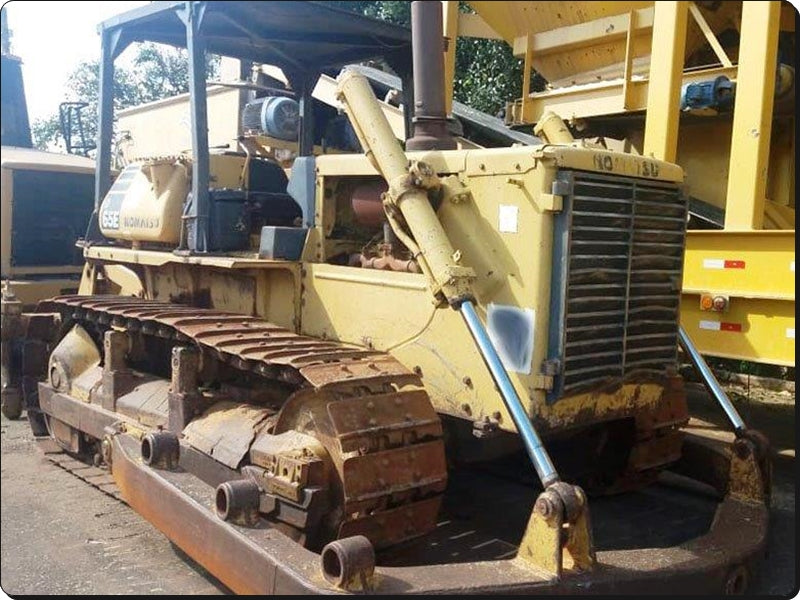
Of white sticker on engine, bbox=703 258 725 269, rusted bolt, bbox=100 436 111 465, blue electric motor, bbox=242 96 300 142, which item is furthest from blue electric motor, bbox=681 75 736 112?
rusted bolt, bbox=100 436 111 465

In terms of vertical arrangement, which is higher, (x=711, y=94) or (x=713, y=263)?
(x=711, y=94)

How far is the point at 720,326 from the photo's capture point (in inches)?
204

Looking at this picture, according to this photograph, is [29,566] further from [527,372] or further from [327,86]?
[327,86]

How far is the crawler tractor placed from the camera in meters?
3.16

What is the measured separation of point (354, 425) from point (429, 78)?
180 cm

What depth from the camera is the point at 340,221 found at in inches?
173

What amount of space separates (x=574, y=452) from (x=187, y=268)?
2.63 metres

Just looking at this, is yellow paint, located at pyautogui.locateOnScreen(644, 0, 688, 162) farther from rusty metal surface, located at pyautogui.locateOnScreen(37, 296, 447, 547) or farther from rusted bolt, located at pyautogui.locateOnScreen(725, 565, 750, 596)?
rusted bolt, located at pyautogui.locateOnScreen(725, 565, 750, 596)

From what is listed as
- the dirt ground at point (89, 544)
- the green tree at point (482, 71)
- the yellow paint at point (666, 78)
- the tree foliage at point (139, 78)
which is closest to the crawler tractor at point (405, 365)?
the dirt ground at point (89, 544)

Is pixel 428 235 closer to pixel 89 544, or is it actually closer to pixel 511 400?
pixel 511 400

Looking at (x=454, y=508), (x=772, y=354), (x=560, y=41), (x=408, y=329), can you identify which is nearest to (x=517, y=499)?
(x=454, y=508)

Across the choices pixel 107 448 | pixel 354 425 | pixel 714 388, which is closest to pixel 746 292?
pixel 714 388

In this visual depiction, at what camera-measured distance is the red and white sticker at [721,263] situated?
509cm

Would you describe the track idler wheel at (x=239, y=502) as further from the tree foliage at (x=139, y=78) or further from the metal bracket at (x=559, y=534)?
the tree foliage at (x=139, y=78)
